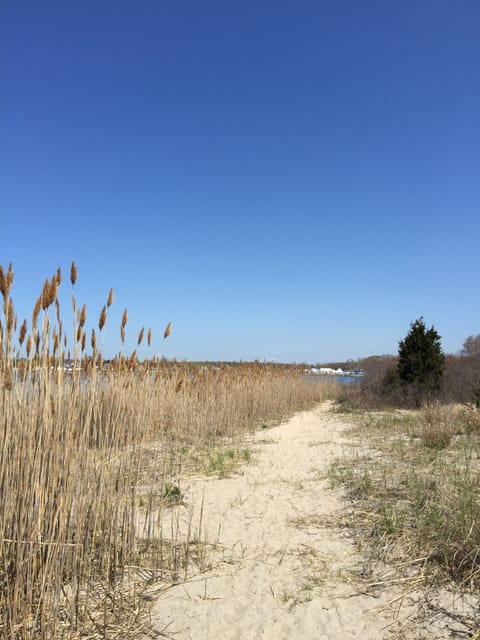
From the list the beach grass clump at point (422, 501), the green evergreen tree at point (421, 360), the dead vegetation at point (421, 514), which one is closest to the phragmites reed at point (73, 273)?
the dead vegetation at point (421, 514)

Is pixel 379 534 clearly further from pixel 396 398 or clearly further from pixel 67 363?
pixel 396 398

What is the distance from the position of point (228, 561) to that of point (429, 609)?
1.21 m

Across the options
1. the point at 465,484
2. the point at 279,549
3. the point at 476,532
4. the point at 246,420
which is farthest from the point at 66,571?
the point at 246,420

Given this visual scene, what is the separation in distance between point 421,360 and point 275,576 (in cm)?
985

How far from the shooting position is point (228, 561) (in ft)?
9.16

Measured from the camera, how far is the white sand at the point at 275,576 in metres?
2.14

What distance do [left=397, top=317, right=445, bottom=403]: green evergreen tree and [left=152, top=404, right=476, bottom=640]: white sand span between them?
24.9 ft

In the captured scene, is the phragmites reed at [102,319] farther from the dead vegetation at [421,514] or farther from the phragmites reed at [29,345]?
the dead vegetation at [421,514]

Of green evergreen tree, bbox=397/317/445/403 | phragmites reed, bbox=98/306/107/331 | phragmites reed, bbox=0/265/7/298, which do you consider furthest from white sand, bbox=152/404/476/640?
green evergreen tree, bbox=397/317/445/403

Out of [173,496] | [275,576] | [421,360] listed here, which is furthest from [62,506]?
[421,360]

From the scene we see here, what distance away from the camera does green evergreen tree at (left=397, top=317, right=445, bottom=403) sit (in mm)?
11133

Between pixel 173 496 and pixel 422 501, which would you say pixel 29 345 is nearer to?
pixel 173 496

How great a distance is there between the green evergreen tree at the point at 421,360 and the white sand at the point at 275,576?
24.9ft

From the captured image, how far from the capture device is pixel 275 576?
2604mm
